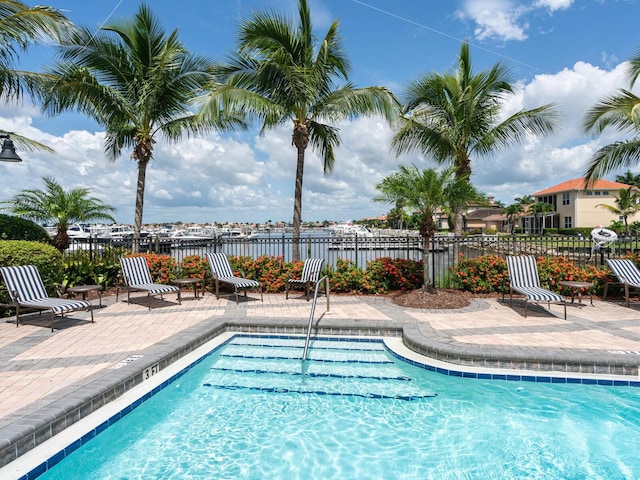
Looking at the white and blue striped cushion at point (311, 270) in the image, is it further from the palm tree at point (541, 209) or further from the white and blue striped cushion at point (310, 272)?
the palm tree at point (541, 209)

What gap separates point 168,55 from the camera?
13.0m

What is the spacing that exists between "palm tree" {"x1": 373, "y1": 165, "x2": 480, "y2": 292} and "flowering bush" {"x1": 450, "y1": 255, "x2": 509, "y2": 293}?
1.61 metres

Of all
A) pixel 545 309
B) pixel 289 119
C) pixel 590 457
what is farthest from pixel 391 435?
pixel 289 119

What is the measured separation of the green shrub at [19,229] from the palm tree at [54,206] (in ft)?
1.71

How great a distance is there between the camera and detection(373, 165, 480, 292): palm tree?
9195 mm

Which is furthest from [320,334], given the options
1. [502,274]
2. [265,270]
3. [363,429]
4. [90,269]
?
[90,269]

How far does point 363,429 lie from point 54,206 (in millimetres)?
12620

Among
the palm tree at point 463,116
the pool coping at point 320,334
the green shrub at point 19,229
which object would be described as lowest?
the pool coping at point 320,334

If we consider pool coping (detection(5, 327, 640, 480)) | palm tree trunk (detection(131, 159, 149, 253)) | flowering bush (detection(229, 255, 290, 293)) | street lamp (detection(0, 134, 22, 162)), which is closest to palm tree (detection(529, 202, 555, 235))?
flowering bush (detection(229, 255, 290, 293))

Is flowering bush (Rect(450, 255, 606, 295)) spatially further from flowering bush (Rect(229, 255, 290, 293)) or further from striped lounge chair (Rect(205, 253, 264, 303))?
striped lounge chair (Rect(205, 253, 264, 303))

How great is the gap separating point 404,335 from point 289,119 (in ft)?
29.0

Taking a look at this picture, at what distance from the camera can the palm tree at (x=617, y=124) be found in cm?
1057

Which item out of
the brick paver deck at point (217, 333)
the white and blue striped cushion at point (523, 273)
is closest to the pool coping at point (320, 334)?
the brick paver deck at point (217, 333)

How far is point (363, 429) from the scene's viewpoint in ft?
13.9
